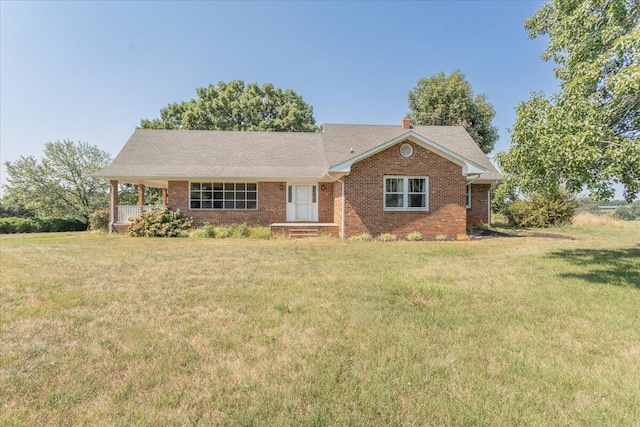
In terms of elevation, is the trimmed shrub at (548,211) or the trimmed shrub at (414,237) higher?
the trimmed shrub at (548,211)

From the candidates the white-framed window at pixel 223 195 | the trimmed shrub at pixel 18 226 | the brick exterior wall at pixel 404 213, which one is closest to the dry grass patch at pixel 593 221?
the brick exterior wall at pixel 404 213

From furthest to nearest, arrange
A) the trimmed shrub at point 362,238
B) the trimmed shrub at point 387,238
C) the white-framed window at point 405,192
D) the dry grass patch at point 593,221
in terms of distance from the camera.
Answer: the dry grass patch at point 593,221
the white-framed window at point 405,192
the trimmed shrub at point 387,238
the trimmed shrub at point 362,238

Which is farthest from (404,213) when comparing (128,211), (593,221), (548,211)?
(593,221)

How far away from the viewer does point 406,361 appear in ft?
10.7

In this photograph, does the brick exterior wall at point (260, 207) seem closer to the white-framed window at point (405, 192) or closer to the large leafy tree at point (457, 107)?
the white-framed window at point (405, 192)

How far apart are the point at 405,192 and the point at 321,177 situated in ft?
14.1

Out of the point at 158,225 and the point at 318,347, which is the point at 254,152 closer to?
the point at 158,225

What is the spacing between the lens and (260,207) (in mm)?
16766

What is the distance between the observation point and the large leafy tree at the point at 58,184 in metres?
25.9

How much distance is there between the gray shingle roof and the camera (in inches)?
648

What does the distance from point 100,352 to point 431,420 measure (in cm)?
340

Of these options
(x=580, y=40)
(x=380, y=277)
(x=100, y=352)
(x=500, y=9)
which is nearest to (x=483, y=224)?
(x=500, y=9)

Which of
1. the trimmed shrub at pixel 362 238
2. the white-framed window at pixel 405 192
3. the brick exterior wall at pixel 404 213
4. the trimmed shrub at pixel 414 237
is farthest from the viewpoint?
the white-framed window at pixel 405 192

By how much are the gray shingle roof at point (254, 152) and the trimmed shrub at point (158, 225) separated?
1968 millimetres
